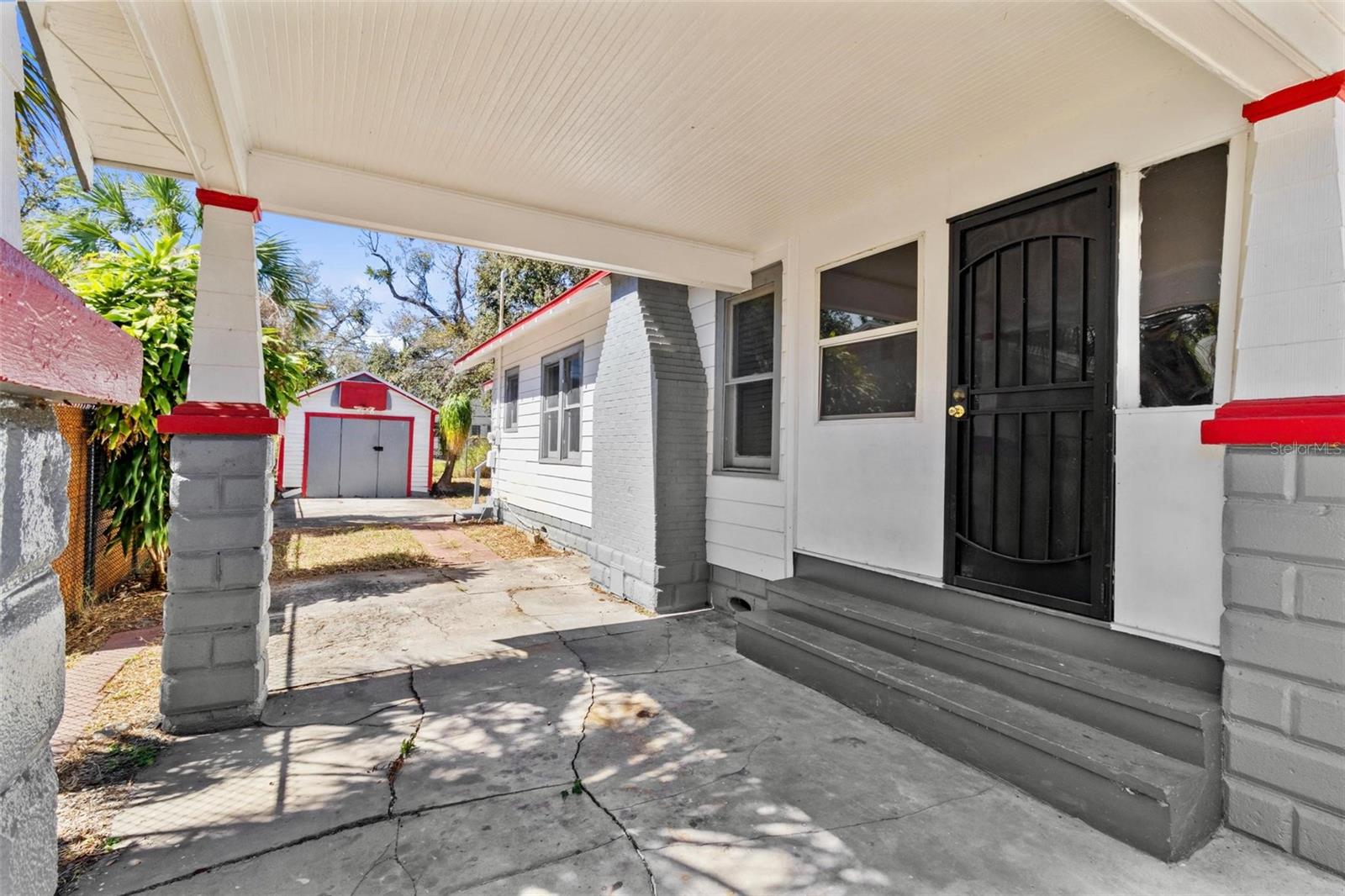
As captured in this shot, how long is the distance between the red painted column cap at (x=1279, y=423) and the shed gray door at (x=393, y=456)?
1630cm

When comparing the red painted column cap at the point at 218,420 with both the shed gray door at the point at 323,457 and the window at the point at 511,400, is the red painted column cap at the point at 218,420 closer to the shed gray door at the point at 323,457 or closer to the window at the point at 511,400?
the window at the point at 511,400

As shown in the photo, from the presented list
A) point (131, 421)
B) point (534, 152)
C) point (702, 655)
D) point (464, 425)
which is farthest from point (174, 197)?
point (464, 425)

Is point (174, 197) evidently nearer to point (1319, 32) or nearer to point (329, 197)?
point (329, 197)

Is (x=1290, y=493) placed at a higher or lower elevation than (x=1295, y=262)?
lower

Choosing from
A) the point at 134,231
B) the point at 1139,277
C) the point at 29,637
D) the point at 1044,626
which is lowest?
the point at 1044,626

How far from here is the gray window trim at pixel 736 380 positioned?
5.08 meters

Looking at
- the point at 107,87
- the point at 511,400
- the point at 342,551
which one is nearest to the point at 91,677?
the point at 107,87

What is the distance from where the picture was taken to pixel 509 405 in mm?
11445

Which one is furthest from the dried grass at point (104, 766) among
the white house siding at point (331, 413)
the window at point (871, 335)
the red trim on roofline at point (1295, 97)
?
the white house siding at point (331, 413)

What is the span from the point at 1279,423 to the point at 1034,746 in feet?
5.03

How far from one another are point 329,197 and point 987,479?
422 cm

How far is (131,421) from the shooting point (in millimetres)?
4828

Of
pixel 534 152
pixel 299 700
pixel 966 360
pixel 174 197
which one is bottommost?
pixel 299 700

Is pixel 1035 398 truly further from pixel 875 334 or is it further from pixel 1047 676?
pixel 1047 676
